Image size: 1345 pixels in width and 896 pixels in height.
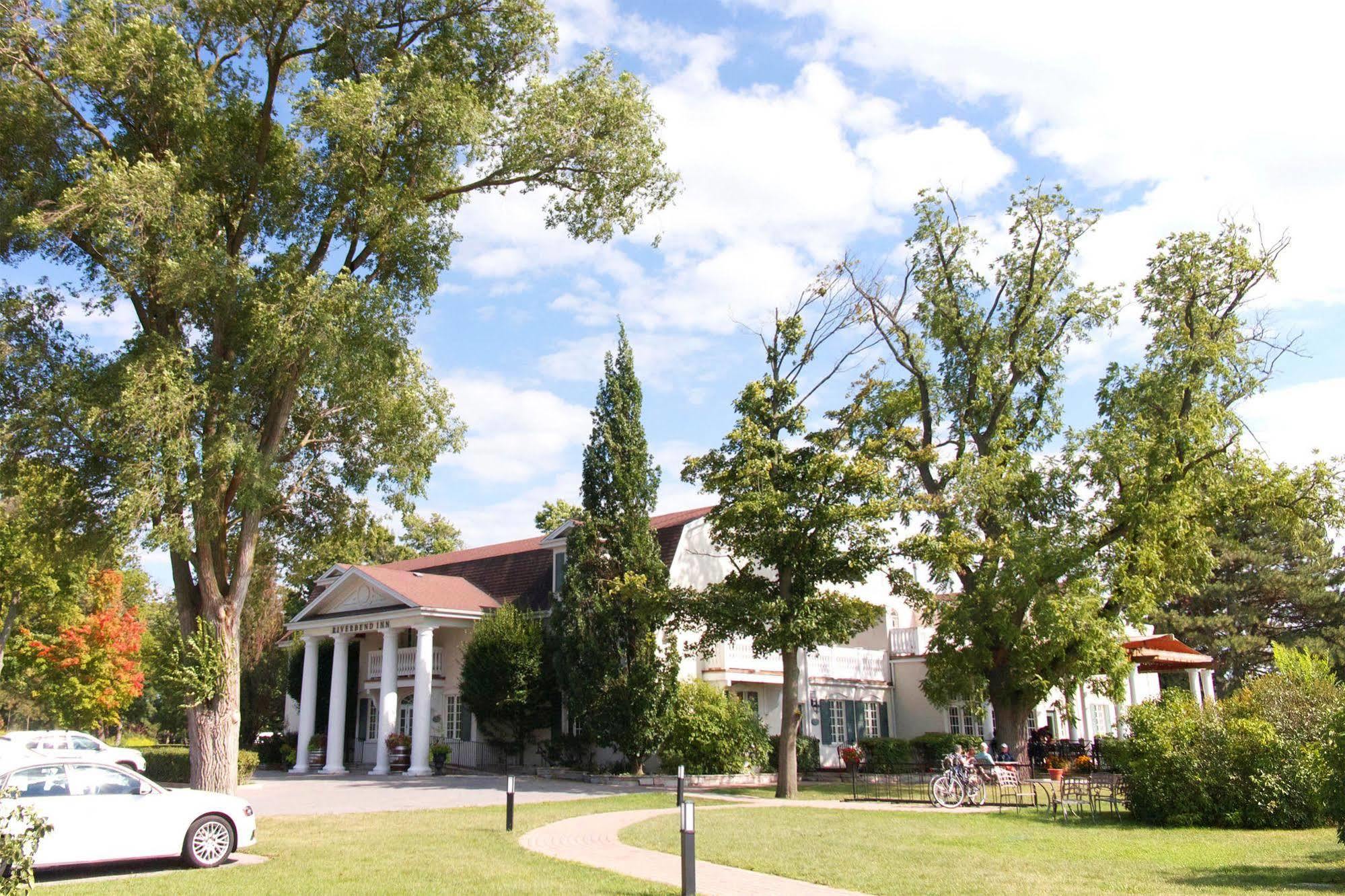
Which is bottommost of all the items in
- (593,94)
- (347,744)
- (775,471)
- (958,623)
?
(347,744)

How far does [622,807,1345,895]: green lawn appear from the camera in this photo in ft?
35.3

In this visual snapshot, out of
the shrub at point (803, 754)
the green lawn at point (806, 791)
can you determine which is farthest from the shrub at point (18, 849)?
the shrub at point (803, 754)

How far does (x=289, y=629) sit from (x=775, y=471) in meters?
20.5

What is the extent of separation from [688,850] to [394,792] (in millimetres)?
16221

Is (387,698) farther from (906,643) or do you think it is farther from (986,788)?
(906,643)

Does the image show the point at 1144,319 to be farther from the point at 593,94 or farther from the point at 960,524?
the point at 593,94

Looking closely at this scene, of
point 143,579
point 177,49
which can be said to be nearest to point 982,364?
point 177,49

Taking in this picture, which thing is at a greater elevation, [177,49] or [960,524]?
[177,49]

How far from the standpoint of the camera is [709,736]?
26.7m

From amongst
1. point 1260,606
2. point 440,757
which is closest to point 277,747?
point 440,757

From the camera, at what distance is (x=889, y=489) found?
950 inches

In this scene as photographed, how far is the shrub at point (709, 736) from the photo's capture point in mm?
26656

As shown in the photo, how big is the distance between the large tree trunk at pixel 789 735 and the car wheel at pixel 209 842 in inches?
537

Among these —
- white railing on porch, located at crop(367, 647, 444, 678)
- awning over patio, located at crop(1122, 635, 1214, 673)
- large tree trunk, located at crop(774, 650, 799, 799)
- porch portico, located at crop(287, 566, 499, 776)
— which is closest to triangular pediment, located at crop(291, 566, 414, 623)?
porch portico, located at crop(287, 566, 499, 776)
